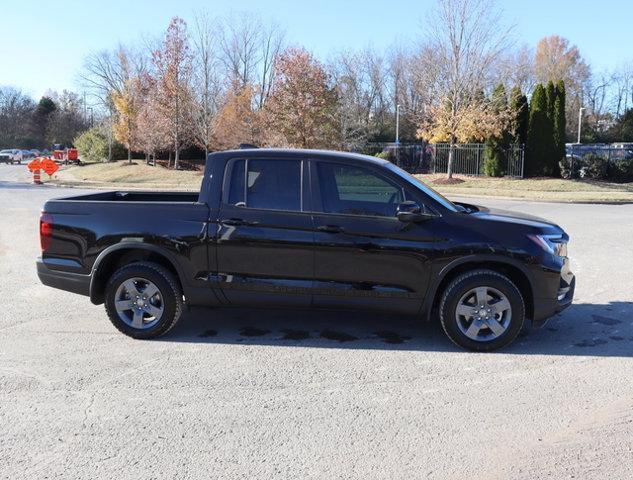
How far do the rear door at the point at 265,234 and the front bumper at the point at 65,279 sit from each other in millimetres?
1355

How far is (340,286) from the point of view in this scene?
511cm

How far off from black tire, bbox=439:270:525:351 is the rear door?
128 cm

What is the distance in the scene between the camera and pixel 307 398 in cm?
409

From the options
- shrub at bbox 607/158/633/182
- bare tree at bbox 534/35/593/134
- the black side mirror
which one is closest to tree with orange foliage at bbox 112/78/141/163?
shrub at bbox 607/158/633/182

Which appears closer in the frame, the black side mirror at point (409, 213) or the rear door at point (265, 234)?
the black side mirror at point (409, 213)

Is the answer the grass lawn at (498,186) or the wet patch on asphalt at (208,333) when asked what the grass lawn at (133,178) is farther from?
the wet patch on asphalt at (208,333)

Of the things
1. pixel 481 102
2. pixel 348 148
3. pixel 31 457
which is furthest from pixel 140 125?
pixel 31 457

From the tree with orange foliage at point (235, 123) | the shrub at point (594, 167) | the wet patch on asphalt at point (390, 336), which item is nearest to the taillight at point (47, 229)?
the wet patch on asphalt at point (390, 336)

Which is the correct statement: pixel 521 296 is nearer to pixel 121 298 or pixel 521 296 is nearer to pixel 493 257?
pixel 493 257

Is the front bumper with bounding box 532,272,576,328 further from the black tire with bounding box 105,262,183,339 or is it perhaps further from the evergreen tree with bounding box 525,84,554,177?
the evergreen tree with bounding box 525,84,554,177

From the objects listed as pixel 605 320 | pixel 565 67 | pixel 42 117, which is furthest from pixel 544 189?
pixel 42 117

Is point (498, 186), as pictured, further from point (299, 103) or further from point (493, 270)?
point (493, 270)

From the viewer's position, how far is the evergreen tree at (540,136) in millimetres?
30766

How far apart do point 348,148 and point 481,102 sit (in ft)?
35.3
